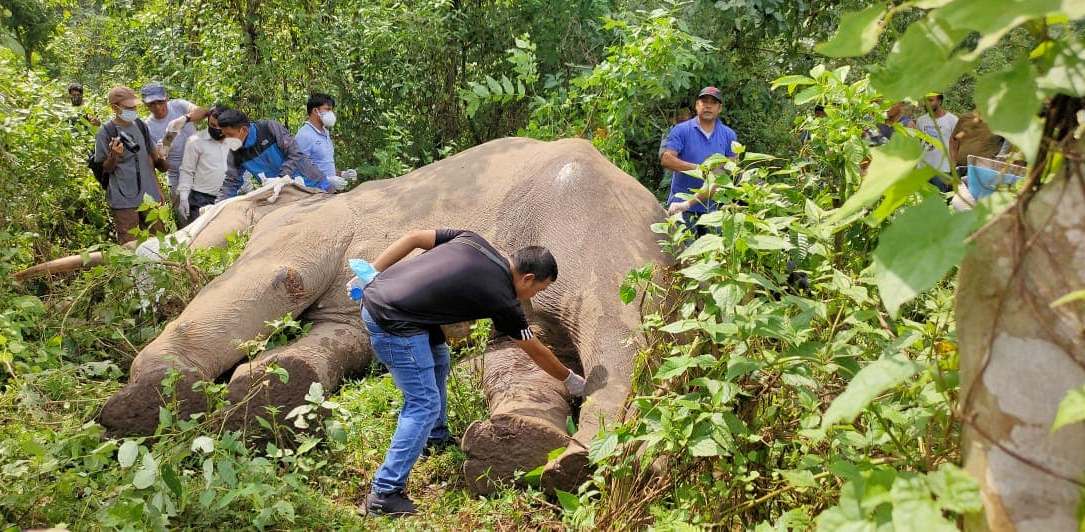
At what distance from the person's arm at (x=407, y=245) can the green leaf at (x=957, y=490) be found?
2933 millimetres

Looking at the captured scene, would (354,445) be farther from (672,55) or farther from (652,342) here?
(672,55)

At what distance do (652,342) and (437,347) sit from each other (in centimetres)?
116

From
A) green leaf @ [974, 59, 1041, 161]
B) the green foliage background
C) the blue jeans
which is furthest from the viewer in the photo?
the blue jeans

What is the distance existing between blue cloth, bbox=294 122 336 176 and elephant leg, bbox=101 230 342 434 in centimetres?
159

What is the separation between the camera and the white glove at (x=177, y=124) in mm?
7340

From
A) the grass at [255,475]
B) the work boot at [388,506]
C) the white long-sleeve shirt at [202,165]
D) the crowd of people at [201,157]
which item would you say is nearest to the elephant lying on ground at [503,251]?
the grass at [255,475]

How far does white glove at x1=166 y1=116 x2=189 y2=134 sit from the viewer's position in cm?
734

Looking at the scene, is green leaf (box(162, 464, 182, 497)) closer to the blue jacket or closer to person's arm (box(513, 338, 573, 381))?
person's arm (box(513, 338, 573, 381))

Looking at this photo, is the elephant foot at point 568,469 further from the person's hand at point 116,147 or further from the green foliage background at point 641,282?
the person's hand at point 116,147

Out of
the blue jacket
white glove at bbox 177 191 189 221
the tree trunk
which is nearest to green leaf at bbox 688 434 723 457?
the tree trunk

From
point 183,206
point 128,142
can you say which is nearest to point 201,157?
point 183,206

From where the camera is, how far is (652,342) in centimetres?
354

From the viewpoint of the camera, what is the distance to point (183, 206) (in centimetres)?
718

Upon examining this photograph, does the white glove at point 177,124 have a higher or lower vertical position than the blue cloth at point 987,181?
lower
